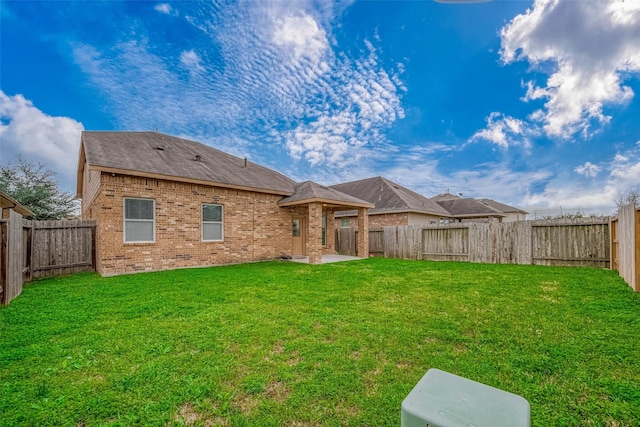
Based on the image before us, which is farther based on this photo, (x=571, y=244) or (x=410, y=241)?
(x=410, y=241)

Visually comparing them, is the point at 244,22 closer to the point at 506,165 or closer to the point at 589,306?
the point at 589,306

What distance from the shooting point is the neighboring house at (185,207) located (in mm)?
8859

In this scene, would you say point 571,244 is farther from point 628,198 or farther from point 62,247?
point 628,198

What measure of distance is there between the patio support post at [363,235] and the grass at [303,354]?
8.05 meters

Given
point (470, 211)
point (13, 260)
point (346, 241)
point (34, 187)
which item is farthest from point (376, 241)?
point (34, 187)

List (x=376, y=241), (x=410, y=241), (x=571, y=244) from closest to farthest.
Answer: (x=571, y=244)
(x=410, y=241)
(x=376, y=241)

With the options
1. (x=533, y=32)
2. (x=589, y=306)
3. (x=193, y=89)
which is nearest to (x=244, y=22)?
(x=193, y=89)

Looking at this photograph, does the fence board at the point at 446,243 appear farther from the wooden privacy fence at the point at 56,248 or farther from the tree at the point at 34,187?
the tree at the point at 34,187

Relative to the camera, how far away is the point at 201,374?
8.88 ft

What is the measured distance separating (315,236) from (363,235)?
3.40m

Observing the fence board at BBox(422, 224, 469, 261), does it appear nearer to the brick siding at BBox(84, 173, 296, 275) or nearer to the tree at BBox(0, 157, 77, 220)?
the brick siding at BBox(84, 173, 296, 275)

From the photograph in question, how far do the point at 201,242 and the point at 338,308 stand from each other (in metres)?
7.51

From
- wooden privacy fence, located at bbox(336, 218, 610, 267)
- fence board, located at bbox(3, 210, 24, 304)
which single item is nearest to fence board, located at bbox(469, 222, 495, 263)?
wooden privacy fence, located at bbox(336, 218, 610, 267)

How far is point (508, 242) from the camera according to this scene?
10898 millimetres
